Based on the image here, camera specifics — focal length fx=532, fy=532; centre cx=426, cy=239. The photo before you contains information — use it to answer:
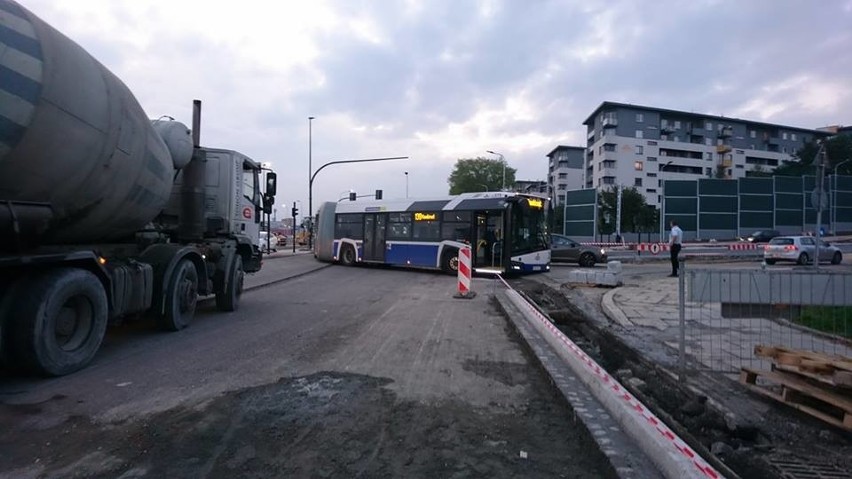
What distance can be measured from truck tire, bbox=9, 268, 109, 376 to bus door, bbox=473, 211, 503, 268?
13.7 meters

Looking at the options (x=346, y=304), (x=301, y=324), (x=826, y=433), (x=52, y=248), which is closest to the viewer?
(x=826, y=433)

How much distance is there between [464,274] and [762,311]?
7393mm

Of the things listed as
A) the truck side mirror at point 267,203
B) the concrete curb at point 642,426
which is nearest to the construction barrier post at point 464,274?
the truck side mirror at point 267,203

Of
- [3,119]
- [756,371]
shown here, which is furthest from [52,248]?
[756,371]

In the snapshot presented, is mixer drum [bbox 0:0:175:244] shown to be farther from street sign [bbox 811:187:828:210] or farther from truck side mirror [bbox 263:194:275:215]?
street sign [bbox 811:187:828:210]

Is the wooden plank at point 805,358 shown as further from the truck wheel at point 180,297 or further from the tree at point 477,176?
the tree at point 477,176

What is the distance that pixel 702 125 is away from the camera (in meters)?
92.9

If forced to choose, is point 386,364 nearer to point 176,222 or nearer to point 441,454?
point 441,454

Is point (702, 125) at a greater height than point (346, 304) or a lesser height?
greater

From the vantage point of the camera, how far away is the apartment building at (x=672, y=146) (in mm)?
84500

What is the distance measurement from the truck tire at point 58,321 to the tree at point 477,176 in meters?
78.2

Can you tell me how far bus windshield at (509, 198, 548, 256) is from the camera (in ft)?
59.5

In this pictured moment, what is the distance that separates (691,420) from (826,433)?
1060 millimetres

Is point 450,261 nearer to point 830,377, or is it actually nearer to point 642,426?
point 830,377
